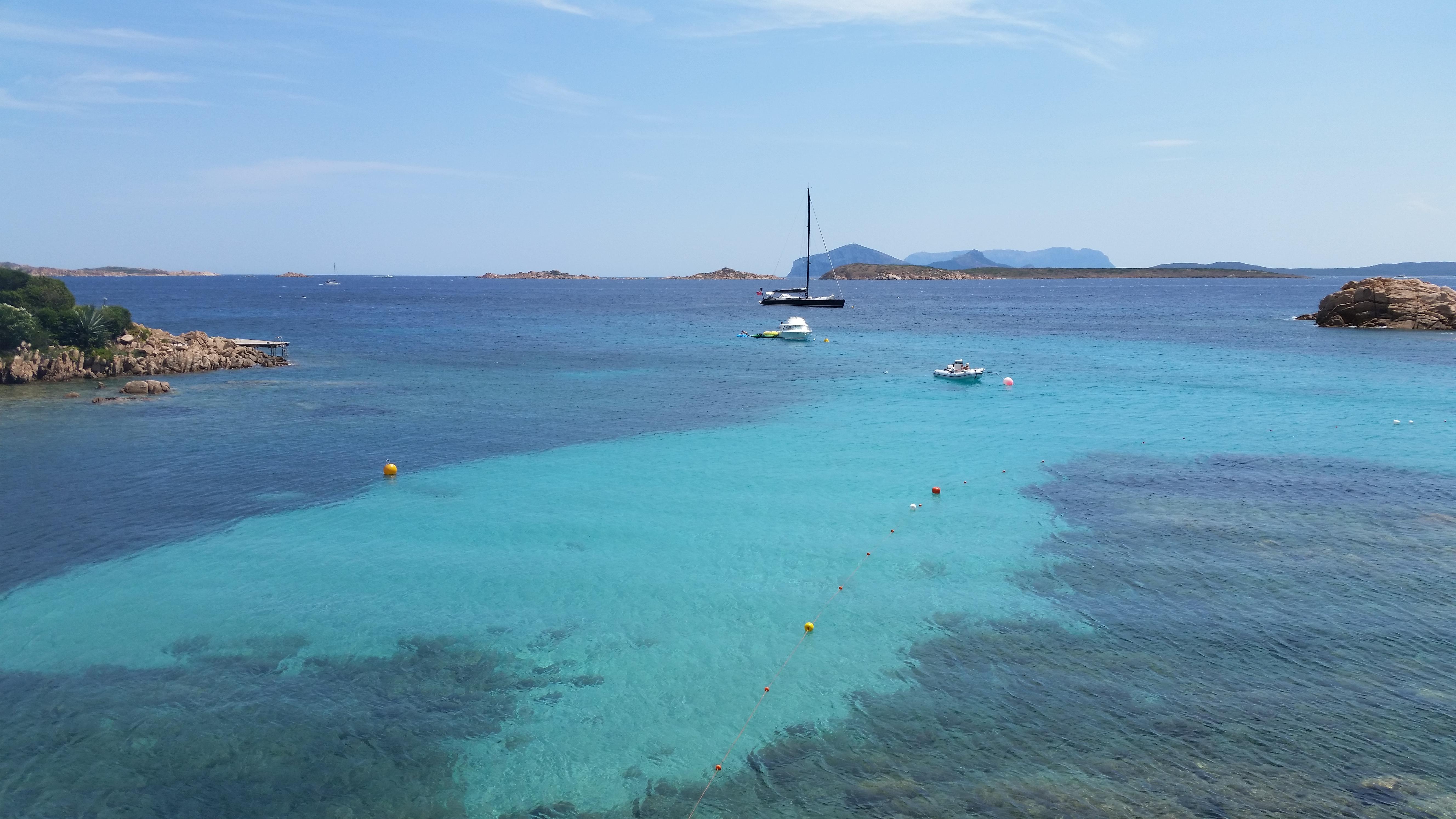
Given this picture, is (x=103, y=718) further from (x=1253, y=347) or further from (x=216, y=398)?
(x=1253, y=347)

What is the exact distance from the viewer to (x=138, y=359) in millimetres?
51875

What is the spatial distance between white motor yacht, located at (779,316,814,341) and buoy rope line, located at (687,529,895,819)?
58.1 metres

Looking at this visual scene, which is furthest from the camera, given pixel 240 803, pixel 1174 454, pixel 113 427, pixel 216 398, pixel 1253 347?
pixel 1253 347

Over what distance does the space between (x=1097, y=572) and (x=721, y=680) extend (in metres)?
10.5

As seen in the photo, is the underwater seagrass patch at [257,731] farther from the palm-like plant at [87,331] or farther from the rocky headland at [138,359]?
the palm-like plant at [87,331]

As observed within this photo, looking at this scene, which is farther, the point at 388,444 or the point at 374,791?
the point at 388,444

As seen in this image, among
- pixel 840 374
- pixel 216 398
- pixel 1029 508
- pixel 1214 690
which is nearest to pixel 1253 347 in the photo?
pixel 840 374

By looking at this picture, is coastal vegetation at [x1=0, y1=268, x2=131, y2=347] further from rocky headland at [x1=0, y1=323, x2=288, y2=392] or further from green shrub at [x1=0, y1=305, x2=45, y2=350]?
rocky headland at [x1=0, y1=323, x2=288, y2=392]

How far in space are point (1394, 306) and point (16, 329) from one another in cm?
11614

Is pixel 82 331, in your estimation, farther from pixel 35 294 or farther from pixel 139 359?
pixel 35 294

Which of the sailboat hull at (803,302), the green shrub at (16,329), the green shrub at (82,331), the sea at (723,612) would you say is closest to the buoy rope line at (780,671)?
the sea at (723,612)

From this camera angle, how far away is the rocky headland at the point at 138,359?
154 feet

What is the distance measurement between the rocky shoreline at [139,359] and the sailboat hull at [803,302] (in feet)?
276

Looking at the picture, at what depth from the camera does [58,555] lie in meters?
21.5
